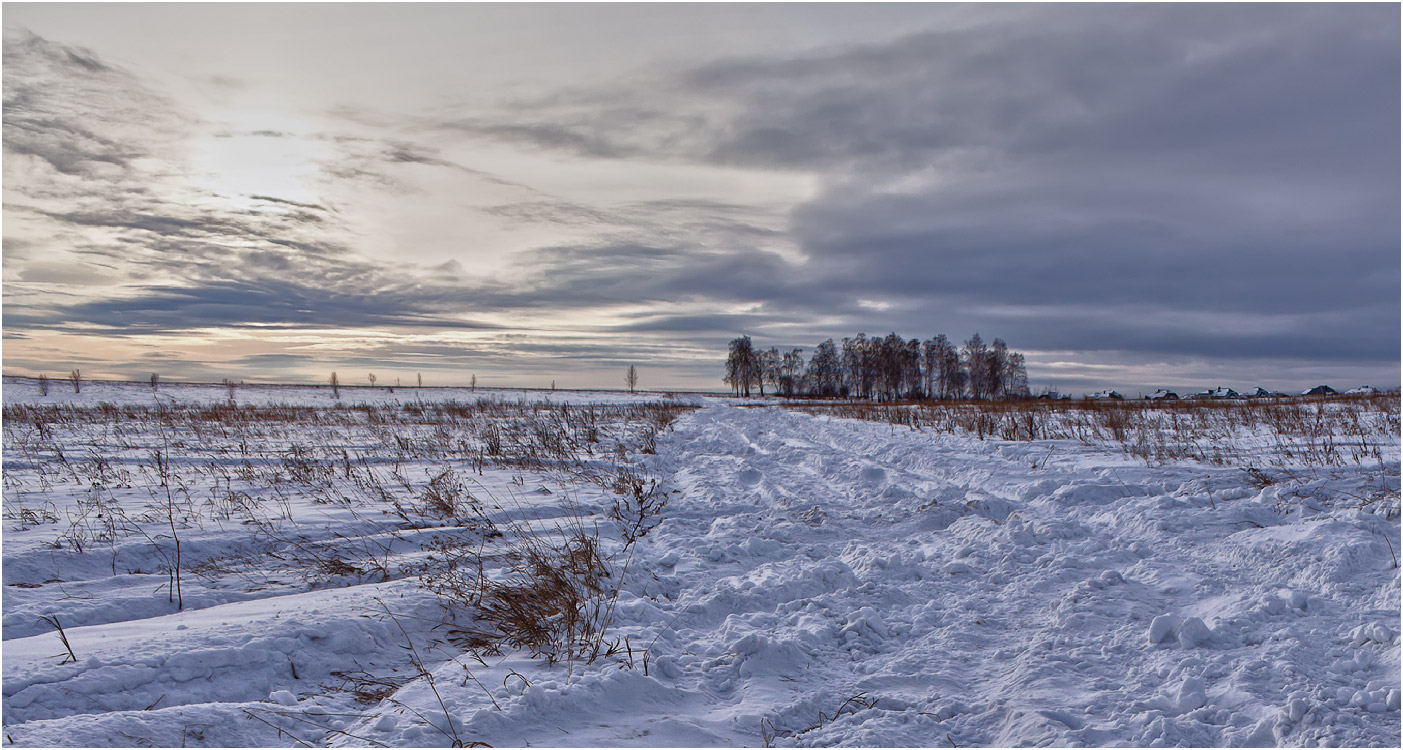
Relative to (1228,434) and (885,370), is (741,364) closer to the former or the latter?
(885,370)

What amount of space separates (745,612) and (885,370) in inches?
2962

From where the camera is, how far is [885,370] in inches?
3009

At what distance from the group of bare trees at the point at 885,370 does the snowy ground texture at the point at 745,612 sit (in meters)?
70.1

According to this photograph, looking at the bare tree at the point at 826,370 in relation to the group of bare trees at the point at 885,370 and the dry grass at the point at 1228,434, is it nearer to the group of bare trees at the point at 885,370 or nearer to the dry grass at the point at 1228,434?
the group of bare trees at the point at 885,370

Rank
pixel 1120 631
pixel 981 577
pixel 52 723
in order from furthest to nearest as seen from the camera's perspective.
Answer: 1. pixel 981 577
2. pixel 1120 631
3. pixel 52 723

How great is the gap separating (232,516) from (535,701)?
5.49 metres

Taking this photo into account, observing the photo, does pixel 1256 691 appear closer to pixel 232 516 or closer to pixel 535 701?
pixel 535 701

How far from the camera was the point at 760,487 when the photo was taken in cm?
907

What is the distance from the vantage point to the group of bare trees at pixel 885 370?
8069cm

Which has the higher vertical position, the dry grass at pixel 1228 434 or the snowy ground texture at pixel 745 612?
the dry grass at pixel 1228 434

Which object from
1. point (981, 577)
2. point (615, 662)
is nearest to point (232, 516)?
point (615, 662)

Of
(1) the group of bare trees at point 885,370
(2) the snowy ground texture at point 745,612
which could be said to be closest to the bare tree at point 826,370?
(1) the group of bare trees at point 885,370

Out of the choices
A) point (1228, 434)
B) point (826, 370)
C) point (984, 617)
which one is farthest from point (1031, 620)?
point (826, 370)

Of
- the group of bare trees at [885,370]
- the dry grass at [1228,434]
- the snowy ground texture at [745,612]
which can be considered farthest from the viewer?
the group of bare trees at [885,370]
